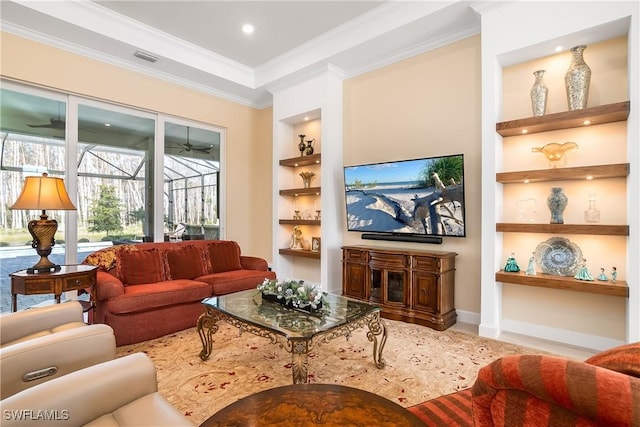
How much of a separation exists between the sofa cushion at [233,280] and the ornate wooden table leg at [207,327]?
925 millimetres

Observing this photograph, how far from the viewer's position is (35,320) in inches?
75.1

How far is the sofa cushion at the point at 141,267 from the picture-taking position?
11.5ft

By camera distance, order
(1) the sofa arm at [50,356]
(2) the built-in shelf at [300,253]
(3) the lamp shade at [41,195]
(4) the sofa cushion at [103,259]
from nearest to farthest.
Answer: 1. (1) the sofa arm at [50,356]
2. (3) the lamp shade at [41,195]
3. (4) the sofa cushion at [103,259]
4. (2) the built-in shelf at [300,253]

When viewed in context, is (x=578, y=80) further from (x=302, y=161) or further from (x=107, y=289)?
(x=107, y=289)

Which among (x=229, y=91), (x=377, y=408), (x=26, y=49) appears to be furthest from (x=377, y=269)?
(x=26, y=49)

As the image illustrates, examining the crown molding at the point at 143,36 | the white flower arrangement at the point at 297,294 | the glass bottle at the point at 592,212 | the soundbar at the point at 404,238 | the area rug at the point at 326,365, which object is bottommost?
the area rug at the point at 326,365

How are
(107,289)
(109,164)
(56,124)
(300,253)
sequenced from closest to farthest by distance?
(107,289)
(56,124)
(109,164)
(300,253)

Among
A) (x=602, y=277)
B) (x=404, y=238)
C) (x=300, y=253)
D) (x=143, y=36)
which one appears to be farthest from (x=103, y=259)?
(x=602, y=277)

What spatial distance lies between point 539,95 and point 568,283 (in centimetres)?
179

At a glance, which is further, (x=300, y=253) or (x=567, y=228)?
(x=300, y=253)

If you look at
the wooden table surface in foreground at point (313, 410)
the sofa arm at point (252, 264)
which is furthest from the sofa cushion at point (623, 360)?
the sofa arm at point (252, 264)

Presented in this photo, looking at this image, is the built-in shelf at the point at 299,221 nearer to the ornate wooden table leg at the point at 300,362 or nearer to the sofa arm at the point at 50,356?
the ornate wooden table leg at the point at 300,362

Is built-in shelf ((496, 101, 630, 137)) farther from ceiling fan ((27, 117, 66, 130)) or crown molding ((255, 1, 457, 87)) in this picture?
ceiling fan ((27, 117, 66, 130))

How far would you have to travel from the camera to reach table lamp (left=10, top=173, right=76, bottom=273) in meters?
2.76
